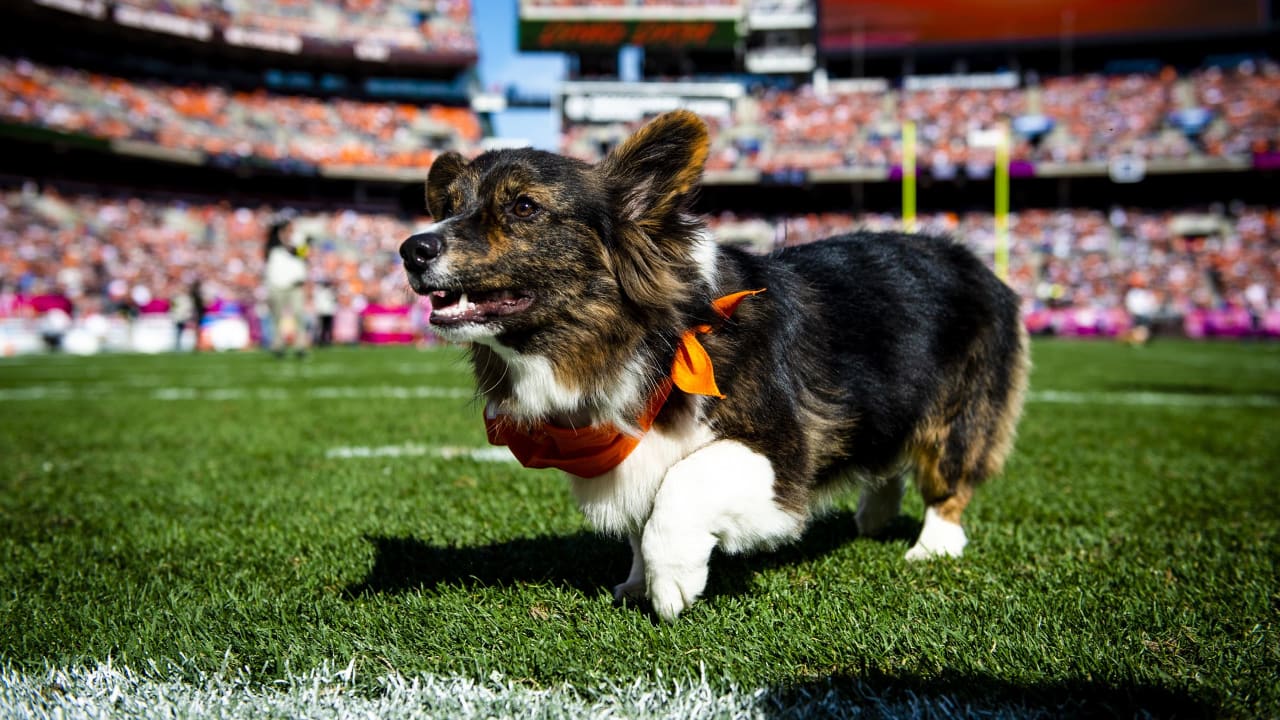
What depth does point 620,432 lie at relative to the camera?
8.19 feet

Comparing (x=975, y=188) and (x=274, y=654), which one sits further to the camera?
(x=975, y=188)

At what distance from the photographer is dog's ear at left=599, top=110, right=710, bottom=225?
2523mm

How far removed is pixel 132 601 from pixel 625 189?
2.15 meters

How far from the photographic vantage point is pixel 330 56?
40438mm

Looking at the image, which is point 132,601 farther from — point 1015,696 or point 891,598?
point 1015,696

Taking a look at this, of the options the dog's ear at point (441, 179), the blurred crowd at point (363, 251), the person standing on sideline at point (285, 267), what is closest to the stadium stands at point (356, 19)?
the blurred crowd at point (363, 251)

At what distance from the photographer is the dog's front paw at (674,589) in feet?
8.14

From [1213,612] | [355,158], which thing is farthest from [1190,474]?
[355,158]

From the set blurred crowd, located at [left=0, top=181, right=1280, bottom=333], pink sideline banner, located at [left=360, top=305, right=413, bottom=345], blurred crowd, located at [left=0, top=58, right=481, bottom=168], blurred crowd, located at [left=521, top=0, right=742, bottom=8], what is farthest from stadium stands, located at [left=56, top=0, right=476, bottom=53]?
pink sideline banner, located at [left=360, top=305, right=413, bottom=345]

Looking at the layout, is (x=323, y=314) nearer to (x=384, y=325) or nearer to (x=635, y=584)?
(x=384, y=325)

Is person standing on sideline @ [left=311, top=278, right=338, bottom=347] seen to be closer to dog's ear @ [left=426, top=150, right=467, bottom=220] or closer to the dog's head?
dog's ear @ [left=426, top=150, right=467, bottom=220]

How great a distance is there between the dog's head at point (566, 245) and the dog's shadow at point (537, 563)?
1.00 meters

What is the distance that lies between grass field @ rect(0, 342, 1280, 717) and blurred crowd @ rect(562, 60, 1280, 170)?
33283 millimetres

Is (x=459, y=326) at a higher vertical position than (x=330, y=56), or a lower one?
lower
